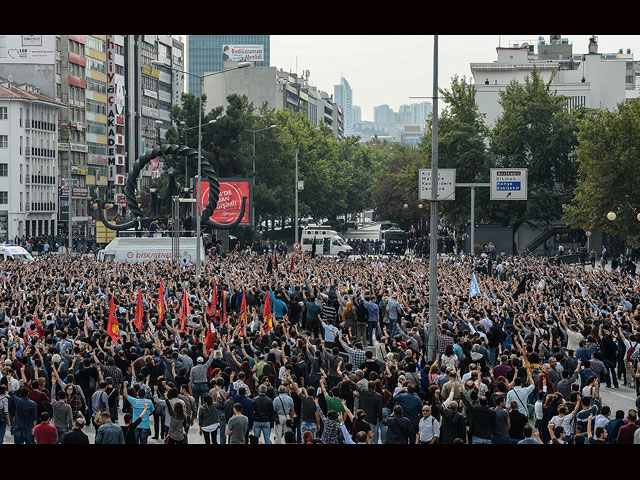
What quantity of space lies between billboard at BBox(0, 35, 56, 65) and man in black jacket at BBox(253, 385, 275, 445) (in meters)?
89.1

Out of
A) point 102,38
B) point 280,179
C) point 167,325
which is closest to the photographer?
point 167,325

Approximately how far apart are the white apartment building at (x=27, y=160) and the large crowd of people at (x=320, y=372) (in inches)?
2670

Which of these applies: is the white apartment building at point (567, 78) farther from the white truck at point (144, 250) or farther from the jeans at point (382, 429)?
the jeans at point (382, 429)

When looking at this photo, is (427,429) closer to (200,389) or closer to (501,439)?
(501,439)

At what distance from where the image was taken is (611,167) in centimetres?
5844

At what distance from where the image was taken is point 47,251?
64.9 metres

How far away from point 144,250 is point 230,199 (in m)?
11.1

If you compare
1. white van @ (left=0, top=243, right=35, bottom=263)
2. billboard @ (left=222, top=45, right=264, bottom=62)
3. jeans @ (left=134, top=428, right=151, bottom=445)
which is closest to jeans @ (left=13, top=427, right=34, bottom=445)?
jeans @ (left=134, top=428, right=151, bottom=445)

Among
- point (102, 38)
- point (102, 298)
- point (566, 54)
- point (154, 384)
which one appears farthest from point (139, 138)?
point (154, 384)

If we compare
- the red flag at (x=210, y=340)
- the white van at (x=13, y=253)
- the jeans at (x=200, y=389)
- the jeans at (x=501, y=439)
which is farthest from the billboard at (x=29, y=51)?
the jeans at (x=501, y=439)

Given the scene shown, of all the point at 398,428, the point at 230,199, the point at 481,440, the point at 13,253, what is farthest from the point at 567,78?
the point at 398,428

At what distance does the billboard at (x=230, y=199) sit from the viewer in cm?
6228
